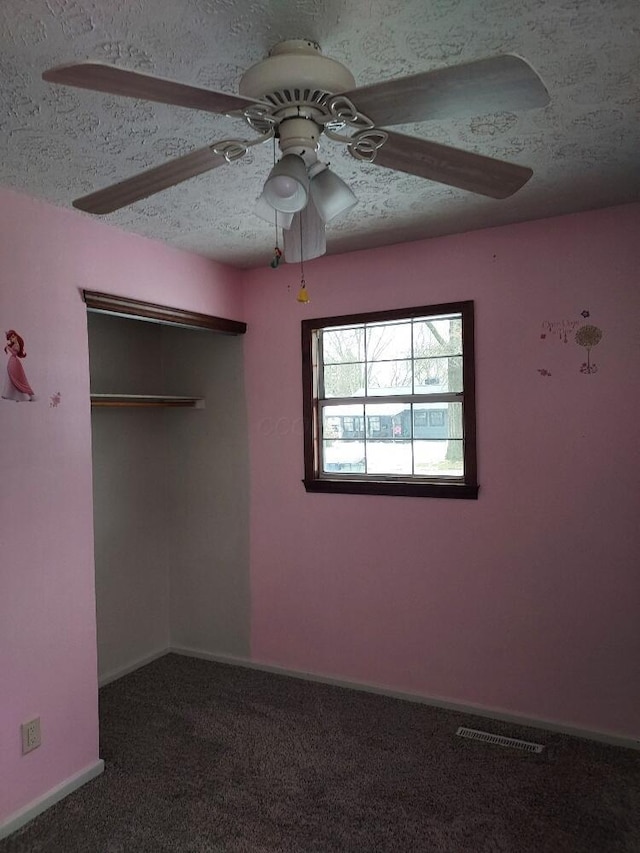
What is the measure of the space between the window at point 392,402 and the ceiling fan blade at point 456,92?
2027 millimetres

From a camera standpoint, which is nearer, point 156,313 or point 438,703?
point 156,313

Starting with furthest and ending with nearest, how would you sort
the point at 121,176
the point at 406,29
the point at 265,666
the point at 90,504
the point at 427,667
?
the point at 265,666 < the point at 427,667 < the point at 90,504 < the point at 121,176 < the point at 406,29

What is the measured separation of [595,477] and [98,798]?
8.53 ft

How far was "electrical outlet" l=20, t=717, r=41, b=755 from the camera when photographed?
2.53 m

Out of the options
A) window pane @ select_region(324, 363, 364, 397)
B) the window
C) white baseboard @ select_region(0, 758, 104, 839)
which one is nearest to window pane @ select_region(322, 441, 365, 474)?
the window

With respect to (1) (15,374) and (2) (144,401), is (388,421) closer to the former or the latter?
(2) (144,401)

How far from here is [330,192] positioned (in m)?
1.54

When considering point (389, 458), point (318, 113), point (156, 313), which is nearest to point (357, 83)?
point (318, 113)

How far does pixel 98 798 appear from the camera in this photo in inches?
103

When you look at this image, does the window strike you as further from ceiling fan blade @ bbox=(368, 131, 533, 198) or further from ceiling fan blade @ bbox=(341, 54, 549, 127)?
ceiling fan blade @ bbox=(341, 54, 549, 127)

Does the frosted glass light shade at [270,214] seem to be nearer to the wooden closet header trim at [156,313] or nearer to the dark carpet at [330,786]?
the wooden closet header trim at [156,313]

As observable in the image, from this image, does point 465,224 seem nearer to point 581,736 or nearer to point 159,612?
point 581,736

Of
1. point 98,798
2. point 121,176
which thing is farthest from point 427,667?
point 121,176

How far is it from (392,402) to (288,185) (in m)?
2.22
